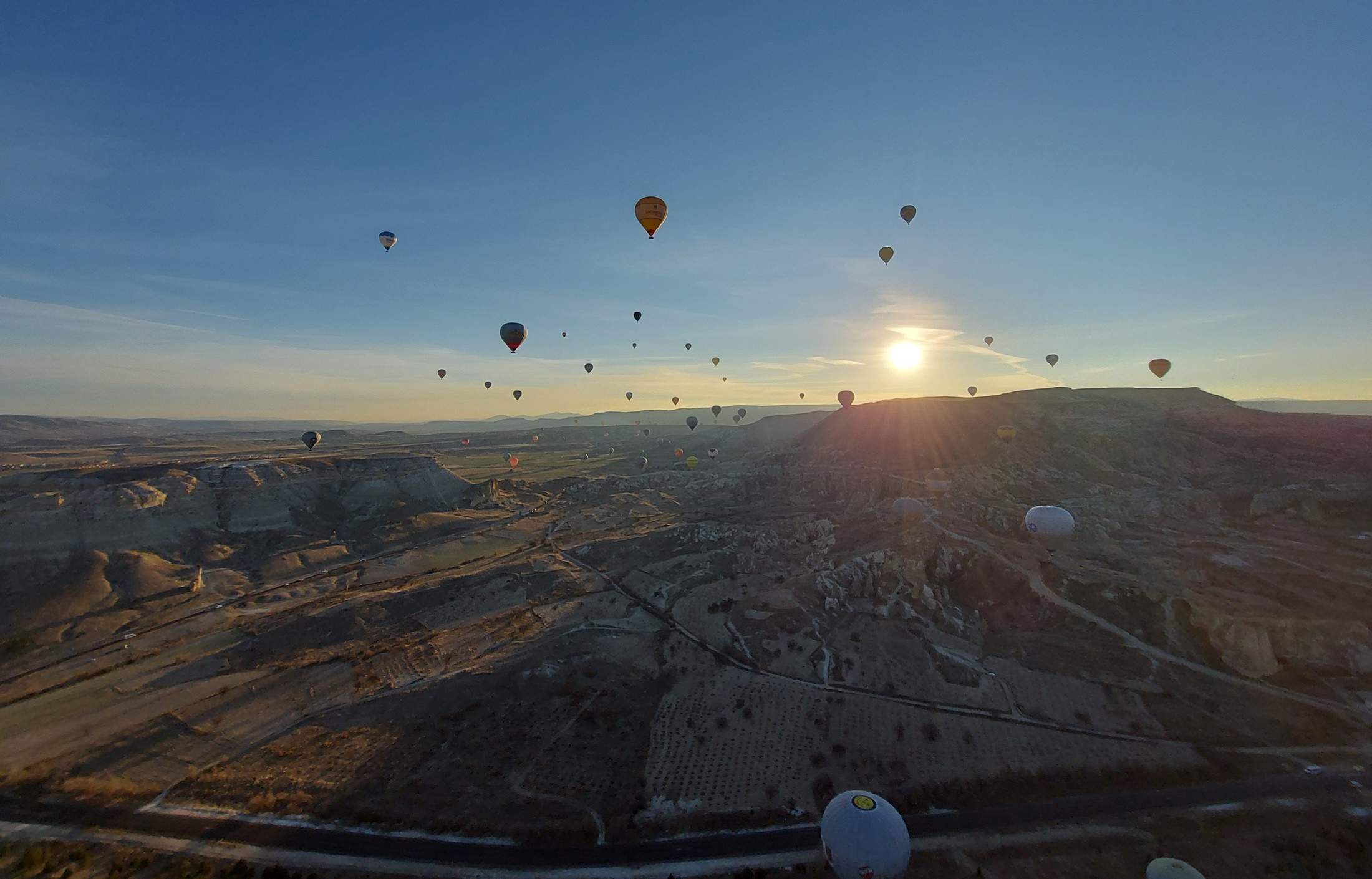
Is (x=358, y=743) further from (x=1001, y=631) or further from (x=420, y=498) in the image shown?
(x=420, y=498)

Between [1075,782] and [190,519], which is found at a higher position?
[190,519]

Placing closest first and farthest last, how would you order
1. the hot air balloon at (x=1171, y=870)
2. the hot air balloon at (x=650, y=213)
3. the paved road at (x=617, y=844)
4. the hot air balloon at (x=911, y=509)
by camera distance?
1. the hot air balloon at (x=1171, y=870)
2. the paved road at (x=617, y=844)
3. the hot air balloon at (x=650, y=213)
4. the hot air balloon at (x=911, y=509)

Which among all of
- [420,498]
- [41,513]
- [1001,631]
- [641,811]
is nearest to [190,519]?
[41,513]

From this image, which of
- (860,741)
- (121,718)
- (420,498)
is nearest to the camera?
(860,741)

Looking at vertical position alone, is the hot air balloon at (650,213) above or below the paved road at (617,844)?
above

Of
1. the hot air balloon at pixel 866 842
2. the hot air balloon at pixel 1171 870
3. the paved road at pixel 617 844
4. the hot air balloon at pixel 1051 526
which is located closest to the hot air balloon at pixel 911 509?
the hot air balloon at pixel 1051 526

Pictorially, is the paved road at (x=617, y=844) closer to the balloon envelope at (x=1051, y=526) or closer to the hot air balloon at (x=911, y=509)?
the balloon envelope at (x=1051, y=526)

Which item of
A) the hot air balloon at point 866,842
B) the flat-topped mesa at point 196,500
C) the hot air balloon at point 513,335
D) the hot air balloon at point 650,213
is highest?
the hot air balloon at point 650,213
